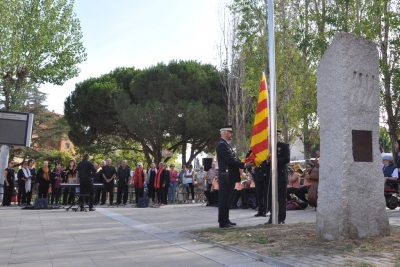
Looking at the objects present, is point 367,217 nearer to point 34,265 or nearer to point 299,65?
point 34,265

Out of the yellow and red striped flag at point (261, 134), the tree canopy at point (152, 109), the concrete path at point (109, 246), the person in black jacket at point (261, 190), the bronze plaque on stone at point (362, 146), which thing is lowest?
the concrete path at point (109, 246)

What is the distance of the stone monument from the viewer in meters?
7.60

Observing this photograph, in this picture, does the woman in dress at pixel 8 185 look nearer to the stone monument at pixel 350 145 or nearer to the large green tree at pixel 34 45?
the large green tree at pixel 34 45

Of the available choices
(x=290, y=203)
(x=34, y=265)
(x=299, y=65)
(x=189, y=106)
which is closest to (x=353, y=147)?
(x=34, y=265)

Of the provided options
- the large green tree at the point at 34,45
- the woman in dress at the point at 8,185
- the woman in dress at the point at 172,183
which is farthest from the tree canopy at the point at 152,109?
the woman in dress at the point at 8,185

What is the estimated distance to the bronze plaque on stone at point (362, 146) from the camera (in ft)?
25.5

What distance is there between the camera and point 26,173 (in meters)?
20.6

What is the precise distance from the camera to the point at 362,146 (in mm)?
7852

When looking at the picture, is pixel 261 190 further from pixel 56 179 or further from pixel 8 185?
pixel 8 185

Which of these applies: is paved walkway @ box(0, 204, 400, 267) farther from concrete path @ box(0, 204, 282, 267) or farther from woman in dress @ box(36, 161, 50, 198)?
woman in dress @ box(36, 161, 50, 198)

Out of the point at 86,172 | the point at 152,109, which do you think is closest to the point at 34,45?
the point at 152,109

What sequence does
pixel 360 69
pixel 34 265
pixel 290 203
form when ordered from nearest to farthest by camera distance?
pixel 34 265 < pixel 360 69 < pixel 290 203

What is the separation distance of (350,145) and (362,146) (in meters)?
0.29

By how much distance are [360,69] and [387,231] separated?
8.81 feet
